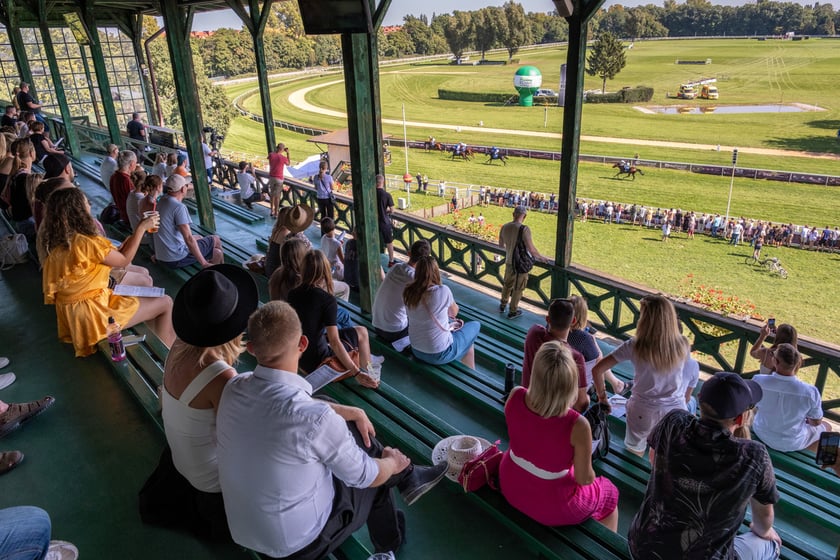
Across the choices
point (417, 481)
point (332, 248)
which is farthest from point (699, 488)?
point (332, 248)

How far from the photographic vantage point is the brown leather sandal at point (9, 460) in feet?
9.82

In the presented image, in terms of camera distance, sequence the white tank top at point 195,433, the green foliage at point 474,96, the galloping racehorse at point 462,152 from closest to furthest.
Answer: the white tank top at point 195,433 < the galloping racehorse at point 462,152 < the green foliage at point 474,96

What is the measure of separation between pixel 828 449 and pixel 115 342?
4095 millimetres

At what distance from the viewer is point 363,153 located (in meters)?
4.67

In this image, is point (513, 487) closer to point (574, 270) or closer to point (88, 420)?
point (88, 420)

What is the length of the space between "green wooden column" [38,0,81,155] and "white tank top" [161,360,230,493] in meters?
12.7

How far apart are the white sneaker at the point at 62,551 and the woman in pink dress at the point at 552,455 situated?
1.87m

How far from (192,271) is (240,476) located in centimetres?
448

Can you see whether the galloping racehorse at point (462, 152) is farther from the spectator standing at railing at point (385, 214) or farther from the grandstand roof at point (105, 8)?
the spectator standing at railing at point (385, 214)

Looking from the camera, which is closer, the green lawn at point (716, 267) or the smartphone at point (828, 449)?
the smartphone at point (828, 449)

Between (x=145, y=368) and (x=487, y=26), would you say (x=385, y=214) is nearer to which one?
(x=145, y=368)

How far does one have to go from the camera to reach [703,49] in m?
76.6

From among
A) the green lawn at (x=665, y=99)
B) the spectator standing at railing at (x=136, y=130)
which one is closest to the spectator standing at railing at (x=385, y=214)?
the spectator standing at railing at (x=136, y=130)

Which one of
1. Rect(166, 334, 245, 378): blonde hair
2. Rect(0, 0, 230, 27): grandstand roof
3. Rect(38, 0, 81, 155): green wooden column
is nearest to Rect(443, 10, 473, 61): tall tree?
Rect(0, 0, 230, 27): grandstand roof
